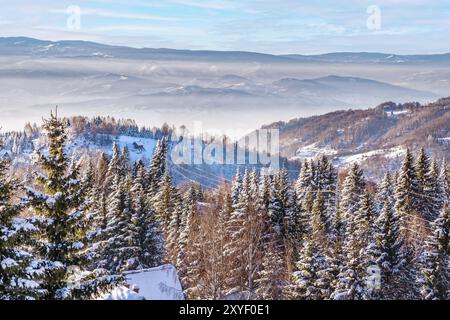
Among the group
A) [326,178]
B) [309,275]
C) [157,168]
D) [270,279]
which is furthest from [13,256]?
[157,168]

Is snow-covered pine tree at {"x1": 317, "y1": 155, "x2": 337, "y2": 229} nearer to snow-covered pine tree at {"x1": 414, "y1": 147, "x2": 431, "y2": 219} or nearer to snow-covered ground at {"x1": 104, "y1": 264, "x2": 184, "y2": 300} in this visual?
snow-covered pine tree at {"x1": 414, "y1": 147, "x2": 431, "y2": 219}

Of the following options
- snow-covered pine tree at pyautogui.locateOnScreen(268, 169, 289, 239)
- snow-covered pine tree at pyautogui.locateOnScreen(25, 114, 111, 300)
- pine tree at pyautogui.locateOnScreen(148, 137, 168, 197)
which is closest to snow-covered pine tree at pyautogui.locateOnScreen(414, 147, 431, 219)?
snow-covered pine tree at pyautogui.locateOnScreen(268, 169, 289, 239)

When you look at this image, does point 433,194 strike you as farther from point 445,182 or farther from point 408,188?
point 445,182

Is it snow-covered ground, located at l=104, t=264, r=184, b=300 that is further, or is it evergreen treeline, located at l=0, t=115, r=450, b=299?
snow-covered ground, located at l=104, t=264, r=184, b=300

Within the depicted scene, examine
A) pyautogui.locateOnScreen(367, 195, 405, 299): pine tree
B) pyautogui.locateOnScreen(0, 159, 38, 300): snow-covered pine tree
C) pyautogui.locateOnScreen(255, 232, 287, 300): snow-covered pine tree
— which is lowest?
pyautogui.locateOnScreen(255, 232, 287, 300): snow-covered pine tree
